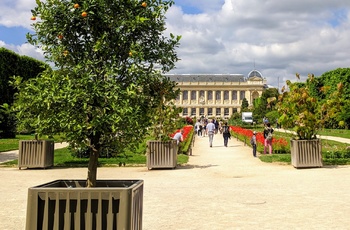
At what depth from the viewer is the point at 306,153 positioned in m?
12.9

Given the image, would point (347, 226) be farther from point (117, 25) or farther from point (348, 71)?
point (348, 71)

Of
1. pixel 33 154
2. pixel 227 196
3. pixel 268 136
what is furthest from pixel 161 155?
pixel 268 136

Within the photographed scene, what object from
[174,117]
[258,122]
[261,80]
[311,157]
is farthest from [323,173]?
[261,80]

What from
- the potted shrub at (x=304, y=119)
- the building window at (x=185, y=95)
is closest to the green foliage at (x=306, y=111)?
the potted shrub at (x=304, y=119)

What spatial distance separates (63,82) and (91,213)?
1308mm

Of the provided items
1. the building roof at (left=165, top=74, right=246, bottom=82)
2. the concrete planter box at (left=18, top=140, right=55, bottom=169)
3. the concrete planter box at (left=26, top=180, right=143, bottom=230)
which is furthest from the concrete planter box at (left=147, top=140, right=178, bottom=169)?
the building roof at (left=165, top=74, right=246, bottom=82)

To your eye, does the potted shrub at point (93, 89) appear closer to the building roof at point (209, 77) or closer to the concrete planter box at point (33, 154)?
the concrete planter box at point (33, 154)

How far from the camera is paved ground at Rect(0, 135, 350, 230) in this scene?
19.5 feet

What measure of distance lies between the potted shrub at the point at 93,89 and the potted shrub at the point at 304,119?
9225 mm

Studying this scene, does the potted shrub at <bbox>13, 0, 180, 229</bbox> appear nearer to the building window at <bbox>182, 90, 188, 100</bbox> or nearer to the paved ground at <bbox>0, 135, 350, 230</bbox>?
the paved ground at <bbox>0, 135, 350, 230</bbox>

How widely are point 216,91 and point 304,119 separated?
104481mm

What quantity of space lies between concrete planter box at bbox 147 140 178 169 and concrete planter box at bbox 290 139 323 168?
3.81 metres

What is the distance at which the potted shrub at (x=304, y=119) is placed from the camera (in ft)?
42.3

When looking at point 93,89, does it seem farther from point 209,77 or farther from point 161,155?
point 209,77
